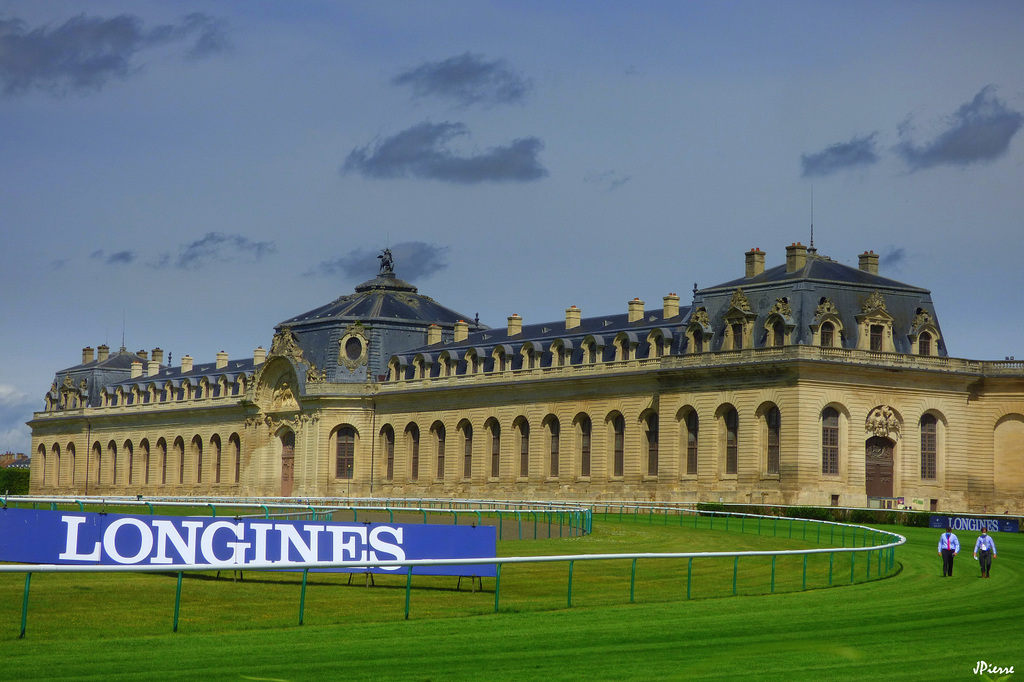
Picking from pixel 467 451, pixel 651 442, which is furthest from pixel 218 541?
pixel 467 451

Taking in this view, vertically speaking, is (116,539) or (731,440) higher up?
(731,440)

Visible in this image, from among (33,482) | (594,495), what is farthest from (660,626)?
(33,482)

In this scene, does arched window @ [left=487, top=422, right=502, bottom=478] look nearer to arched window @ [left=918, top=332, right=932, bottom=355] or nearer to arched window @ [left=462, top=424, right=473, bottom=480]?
arched window @ [left=462, top=424, right=473, bottom=480]

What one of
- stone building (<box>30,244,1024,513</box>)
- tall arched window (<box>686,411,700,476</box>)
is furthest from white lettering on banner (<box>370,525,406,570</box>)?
tall arched window (<box>686,411,700,476</box>)

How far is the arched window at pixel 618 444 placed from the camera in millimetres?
91875

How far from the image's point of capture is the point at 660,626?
30469mm

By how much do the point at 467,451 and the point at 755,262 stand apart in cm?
2470

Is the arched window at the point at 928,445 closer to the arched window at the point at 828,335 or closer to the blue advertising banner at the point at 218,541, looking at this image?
the arched window at the point at 828,335

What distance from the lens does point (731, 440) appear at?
84.5m

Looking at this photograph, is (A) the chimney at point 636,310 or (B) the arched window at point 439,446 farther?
(B) the arched window at point 439,446

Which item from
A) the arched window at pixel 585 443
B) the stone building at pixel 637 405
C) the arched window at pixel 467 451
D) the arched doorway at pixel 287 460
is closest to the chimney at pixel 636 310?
the stone building at pixel 637 405

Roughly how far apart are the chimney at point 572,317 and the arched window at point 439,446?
36.5ft

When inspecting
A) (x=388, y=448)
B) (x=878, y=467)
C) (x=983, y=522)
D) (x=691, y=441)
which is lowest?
(x=983, y=522)

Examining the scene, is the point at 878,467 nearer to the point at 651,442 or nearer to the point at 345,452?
the point at 651,442
